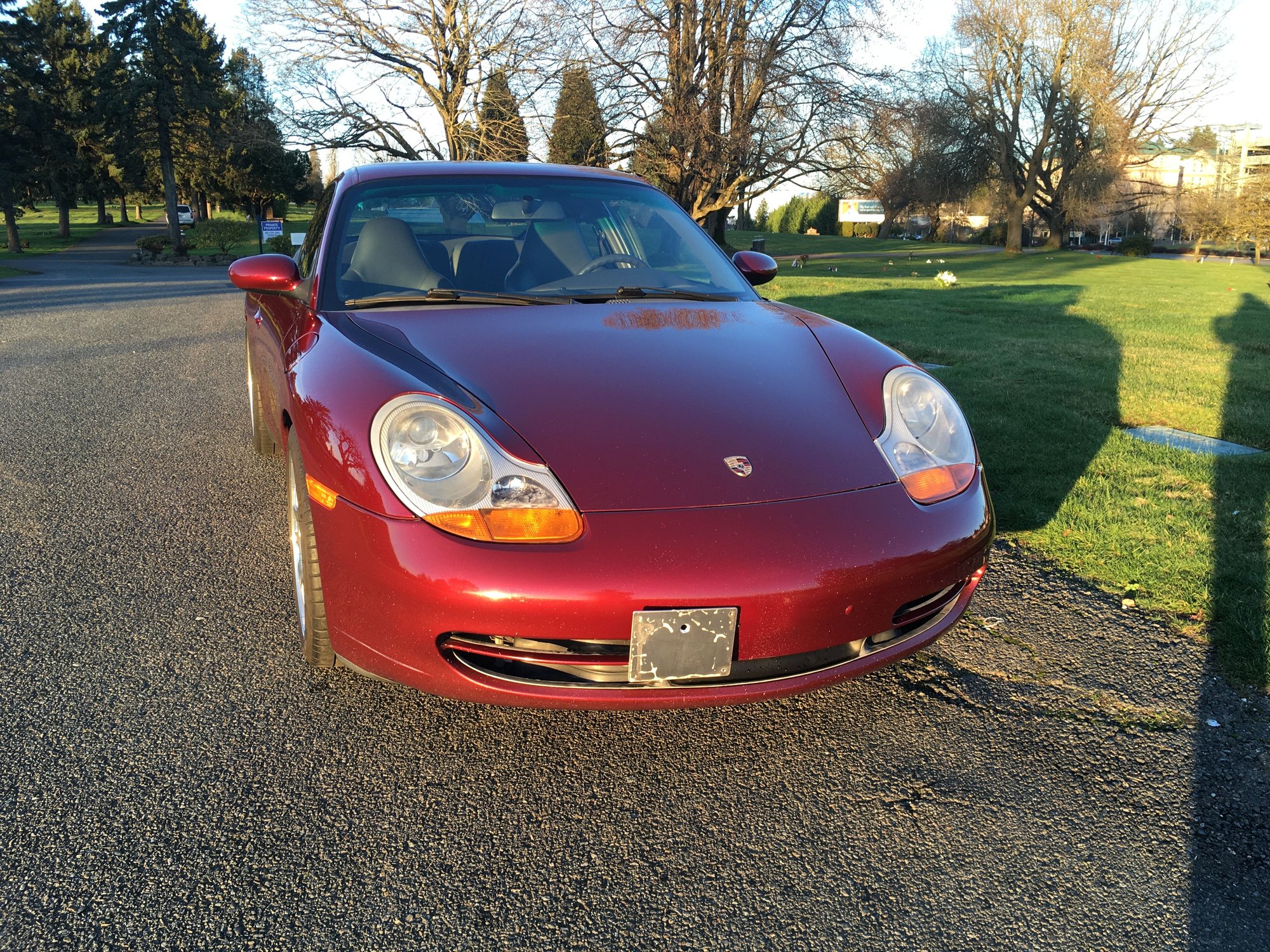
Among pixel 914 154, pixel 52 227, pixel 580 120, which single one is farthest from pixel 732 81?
pixel 52 227

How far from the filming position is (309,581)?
237cm

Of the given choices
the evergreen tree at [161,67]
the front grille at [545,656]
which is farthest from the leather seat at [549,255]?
the evergreen tree at [161,67]

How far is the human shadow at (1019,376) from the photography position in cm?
439

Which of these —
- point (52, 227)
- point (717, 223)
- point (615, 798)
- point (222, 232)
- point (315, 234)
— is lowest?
point (615, 798)

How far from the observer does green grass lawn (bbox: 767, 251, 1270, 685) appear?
3.26m

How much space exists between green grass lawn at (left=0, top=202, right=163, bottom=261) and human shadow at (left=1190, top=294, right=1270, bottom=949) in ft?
112

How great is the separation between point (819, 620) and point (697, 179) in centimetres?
2380

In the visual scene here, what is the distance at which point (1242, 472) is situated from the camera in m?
4.39

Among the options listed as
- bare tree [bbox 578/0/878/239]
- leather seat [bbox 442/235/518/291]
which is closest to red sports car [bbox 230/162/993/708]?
leather seat [bbox 442/235/518/291]

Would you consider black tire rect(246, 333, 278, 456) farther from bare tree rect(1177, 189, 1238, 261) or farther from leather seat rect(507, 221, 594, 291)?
bare tree rect(1177, 189, 1238, 261)

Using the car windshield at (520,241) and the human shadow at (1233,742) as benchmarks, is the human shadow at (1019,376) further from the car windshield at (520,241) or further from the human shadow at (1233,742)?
the car windshield at (520,241)

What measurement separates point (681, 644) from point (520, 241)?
6.59 feet

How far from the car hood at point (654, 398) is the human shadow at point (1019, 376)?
1.71m

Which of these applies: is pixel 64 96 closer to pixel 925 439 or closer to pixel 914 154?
pixel 914 154
